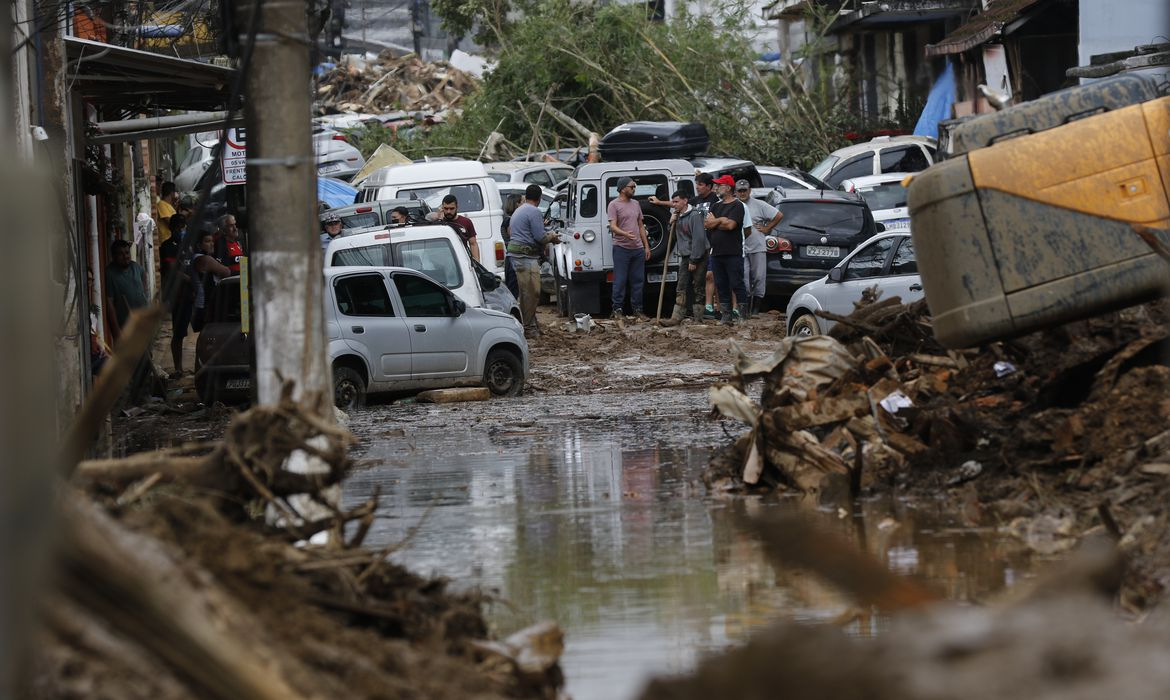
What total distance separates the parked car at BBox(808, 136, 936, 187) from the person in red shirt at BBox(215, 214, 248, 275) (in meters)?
13.4

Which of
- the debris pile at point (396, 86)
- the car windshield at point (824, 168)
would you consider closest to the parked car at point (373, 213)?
the car windshield at point (824, 168)

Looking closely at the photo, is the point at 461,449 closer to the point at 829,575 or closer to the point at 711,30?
the point at 829,575

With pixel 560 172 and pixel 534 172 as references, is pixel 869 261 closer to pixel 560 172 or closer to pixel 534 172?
pixel 534 172

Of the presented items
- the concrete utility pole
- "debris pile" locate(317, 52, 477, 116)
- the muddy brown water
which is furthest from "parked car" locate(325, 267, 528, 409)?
"debris pile" locate(317, 52, 477, 116)

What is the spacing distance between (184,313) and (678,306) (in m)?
7.51

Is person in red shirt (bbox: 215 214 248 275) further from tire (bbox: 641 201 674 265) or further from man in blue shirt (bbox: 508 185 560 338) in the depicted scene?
tire (bbox: 641 201 674 265)

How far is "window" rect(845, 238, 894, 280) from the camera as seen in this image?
18.8 metres

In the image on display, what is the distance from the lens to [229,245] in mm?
22625

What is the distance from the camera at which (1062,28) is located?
30.3m

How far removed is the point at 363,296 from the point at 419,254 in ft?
10.0

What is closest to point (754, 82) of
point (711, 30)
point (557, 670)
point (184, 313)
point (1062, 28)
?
point (711, 30)

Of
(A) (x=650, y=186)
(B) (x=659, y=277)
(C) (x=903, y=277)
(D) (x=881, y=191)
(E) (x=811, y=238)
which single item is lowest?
(C) (x=903, y=277)

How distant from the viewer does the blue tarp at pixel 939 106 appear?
3509 centimetres

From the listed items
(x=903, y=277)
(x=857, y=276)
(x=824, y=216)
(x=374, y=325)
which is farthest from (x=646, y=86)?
(x=374, y=325)
